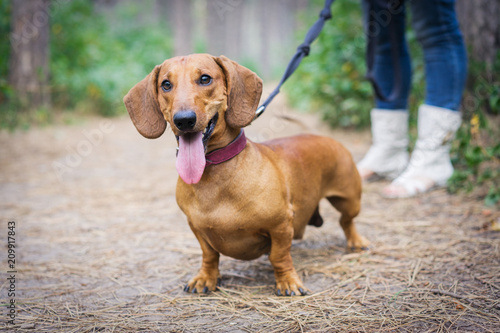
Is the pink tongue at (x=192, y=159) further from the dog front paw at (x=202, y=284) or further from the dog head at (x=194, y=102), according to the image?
the dog front paw at (x=202, y=284)

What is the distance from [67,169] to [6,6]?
5.48m

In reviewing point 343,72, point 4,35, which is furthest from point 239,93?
point 4,35

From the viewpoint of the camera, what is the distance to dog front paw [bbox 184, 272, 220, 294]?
6.83 ft

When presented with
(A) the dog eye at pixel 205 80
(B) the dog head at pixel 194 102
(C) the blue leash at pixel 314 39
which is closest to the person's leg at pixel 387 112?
(C) the blue leash at pixel 314 39

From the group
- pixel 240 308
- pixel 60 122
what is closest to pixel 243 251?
pixel 240 308

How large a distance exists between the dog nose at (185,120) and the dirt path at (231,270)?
0.84 meters

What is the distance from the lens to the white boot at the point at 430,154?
137 inches

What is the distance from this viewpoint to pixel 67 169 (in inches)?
198

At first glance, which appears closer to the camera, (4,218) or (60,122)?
(4,218)

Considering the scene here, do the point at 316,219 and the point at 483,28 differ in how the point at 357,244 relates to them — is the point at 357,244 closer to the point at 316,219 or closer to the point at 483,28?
the point at 316,219

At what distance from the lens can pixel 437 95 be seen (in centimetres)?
352

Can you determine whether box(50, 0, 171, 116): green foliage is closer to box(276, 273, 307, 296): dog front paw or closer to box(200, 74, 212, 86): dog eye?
box(200, 74, 212, 86): dog eye

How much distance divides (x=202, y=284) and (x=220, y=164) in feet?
2.12

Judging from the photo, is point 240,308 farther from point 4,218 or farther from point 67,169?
point 67,169
